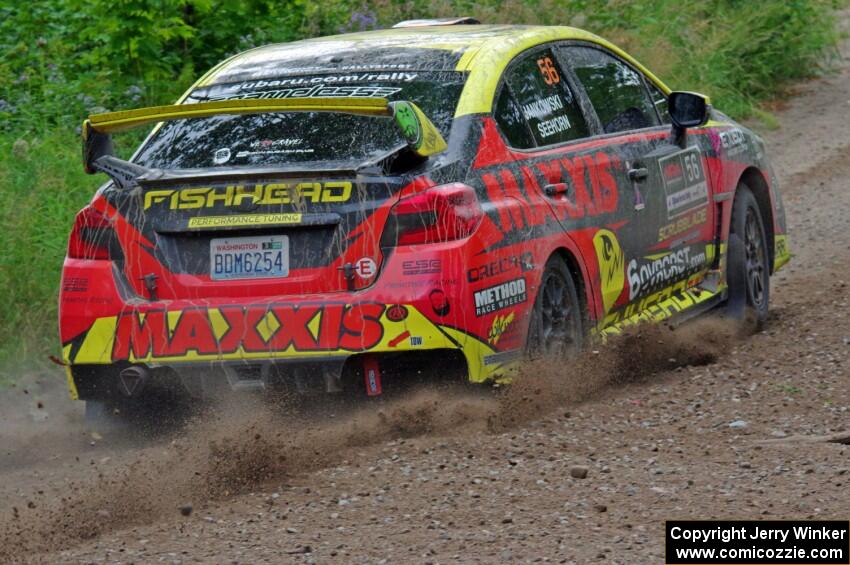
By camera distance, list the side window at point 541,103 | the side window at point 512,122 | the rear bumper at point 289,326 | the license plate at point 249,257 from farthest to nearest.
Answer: the side window at point 541,103
the side window at point 512,122
the license plate at point 249,257
the rear bumper at point 289,326

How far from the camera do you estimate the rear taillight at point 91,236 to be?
6.14 meters

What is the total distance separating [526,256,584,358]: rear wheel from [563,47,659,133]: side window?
1066mm

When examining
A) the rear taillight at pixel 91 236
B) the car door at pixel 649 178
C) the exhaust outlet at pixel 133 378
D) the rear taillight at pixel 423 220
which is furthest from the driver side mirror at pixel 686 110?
the exhaust outlet at pixel 133 378

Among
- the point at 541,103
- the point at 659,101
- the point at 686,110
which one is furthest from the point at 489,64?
the point at 659,101

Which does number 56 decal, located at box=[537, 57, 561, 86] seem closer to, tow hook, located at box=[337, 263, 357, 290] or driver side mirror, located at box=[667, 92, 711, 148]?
driver side mirror, located at box=[667, 92, 711, 148]

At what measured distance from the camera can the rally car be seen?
582 centimetres

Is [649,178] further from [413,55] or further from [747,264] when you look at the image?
[413,55]

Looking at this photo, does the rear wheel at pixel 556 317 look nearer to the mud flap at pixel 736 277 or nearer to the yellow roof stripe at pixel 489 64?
the yellow roof stripe at pixel 489 64

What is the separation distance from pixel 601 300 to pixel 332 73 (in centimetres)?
152

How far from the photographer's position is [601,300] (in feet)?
22.5

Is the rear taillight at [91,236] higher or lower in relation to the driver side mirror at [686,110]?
higher

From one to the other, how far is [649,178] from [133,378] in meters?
2.73

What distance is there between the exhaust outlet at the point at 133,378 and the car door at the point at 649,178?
2.30m

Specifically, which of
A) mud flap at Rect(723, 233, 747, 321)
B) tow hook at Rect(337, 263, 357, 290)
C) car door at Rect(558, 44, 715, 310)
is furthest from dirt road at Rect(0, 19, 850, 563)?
mud flap at Rect(723, 233, 747, 321)
